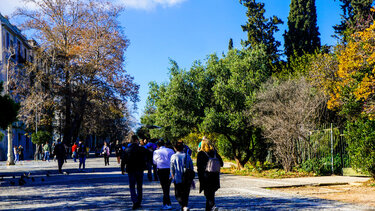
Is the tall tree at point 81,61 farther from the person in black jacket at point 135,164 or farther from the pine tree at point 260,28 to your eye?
the person in black jacket at point 135,164

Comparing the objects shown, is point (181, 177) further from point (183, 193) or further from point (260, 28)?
point (260, 28)

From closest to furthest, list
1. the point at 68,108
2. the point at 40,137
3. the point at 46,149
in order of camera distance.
Answer: 1. the point at 46,149
2. the point at 40,137
3. the point at 68,108

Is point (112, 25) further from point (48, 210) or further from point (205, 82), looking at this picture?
point (48, 210)

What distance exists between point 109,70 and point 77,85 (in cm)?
390

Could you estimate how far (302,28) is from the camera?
41.1m

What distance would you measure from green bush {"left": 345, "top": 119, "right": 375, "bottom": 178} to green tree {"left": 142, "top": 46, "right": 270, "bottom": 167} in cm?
626

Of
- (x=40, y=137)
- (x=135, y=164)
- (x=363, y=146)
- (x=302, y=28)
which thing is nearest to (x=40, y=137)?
(x=40, y=137)

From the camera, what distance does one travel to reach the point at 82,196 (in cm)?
1121

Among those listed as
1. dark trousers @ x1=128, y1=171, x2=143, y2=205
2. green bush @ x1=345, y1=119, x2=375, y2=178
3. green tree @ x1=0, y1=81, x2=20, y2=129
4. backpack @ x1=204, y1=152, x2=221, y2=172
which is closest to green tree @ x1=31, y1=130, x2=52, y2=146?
green tree @ x1=0, y1=81, x2=20, y2=129

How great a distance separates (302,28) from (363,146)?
2964cm

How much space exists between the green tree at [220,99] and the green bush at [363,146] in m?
6.26

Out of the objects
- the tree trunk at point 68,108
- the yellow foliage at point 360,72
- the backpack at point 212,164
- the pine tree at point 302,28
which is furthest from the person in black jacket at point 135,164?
the pine tree at point 302,28

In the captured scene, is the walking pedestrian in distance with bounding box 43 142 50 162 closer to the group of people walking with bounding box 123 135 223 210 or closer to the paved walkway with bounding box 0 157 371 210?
the paved walkway with bounding box 0 157 371 210

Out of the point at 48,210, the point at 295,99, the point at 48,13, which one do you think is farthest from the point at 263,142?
the point at 48,13
